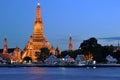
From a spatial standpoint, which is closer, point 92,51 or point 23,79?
point 23,79

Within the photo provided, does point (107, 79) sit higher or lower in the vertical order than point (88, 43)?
lower

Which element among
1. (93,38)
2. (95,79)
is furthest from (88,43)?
(95,79)

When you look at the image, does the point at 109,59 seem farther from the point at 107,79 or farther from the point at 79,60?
the point at 107,79

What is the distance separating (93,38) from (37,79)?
107 m

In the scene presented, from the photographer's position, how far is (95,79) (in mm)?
93000

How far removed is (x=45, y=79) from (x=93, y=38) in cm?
10576

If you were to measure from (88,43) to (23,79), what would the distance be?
103763mm

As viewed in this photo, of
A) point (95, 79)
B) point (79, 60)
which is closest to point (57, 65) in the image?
point (79, 60)

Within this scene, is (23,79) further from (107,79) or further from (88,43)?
(88,43)

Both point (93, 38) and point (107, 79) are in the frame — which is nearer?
point (107, 79)

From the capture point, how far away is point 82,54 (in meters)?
200

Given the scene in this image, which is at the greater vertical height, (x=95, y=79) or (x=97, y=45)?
(x=97, y=45)

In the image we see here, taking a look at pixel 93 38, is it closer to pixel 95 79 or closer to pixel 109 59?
pixel 109 59

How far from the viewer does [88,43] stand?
639ft
